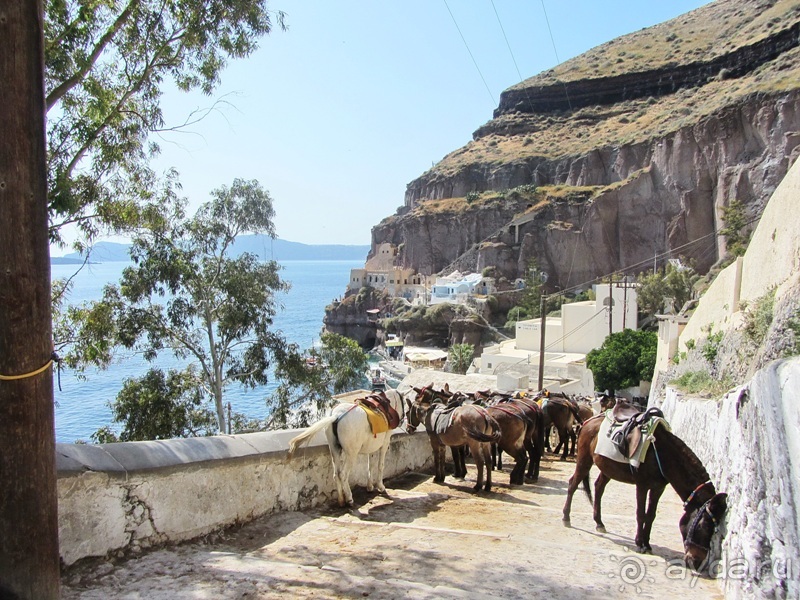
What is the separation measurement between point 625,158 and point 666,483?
301 feet

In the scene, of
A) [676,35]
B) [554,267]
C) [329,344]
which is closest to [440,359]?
[554,267]

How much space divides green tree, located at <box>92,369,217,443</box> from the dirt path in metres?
9.31

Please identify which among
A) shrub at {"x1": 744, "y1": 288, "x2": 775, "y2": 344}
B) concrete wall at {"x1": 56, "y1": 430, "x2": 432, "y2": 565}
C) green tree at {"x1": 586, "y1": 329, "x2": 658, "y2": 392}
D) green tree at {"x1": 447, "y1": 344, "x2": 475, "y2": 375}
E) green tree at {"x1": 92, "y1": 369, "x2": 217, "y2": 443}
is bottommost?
green tree at {"x1": 447, "y1": 344, "x2": 475, "y2": 375}

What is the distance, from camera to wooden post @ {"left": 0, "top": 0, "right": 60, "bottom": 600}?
12.2ft

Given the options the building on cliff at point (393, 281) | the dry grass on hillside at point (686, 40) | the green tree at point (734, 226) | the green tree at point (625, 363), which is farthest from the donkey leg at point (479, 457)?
the dry grass on hillside at point (686, 40)

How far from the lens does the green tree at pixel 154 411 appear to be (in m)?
15.5

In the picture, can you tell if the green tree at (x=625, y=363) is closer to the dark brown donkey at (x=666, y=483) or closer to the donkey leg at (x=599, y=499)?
the dark brown donkey at (x=666, y=483)

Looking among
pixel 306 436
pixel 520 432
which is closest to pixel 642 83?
pixel 520 432

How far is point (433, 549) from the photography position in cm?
573

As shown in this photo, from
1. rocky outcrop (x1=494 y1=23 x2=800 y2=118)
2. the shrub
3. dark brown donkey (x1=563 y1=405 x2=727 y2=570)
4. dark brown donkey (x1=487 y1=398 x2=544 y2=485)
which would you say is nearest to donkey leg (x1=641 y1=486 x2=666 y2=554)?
dark brown donkey (x1=563 y1=405 x2=727 y2=570)

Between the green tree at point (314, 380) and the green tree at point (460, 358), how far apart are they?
46689 millimetres

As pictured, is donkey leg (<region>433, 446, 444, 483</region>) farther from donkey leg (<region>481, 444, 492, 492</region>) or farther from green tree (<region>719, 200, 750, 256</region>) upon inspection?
green tree (<region>719, 200, 750, 256</region>)

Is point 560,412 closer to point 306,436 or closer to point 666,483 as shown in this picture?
point 666,483

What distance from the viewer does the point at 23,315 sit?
151 inches
